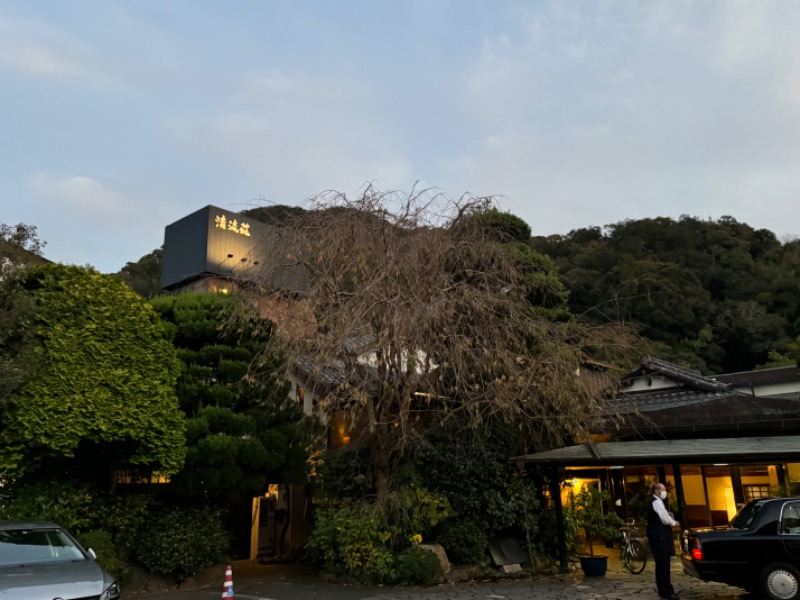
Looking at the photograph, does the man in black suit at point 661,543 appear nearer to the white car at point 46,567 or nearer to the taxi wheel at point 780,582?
the taxi wheel at point 780,582

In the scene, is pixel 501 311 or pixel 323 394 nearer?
pixel 501 311

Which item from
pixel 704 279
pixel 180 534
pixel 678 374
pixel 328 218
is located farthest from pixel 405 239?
pixel 704 279

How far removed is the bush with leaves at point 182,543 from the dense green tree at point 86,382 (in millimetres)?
1347

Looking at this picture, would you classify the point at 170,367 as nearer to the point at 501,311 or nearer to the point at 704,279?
the point at 501,311

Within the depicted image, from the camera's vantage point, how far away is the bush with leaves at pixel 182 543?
419 inches

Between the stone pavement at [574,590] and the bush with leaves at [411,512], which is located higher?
the bush with leaves at [411,512]

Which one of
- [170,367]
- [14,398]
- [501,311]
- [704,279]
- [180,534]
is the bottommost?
[180,534]

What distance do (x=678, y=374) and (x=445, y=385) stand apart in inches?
402

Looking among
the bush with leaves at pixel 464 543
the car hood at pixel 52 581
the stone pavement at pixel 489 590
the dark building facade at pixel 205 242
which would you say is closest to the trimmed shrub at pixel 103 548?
the stone pavement at pixel 489 590

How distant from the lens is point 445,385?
39.1 ft

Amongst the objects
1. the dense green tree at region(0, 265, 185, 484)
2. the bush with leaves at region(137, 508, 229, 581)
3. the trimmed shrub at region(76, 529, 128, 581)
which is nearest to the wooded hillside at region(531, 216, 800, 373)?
the bush with leaves at region(137, 508, 229, 581)

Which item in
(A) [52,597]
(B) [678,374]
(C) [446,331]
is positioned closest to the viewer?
(A) [52,597]

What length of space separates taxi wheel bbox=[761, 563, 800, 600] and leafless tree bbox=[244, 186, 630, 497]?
4.24 m

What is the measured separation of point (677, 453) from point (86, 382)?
1071 cm
